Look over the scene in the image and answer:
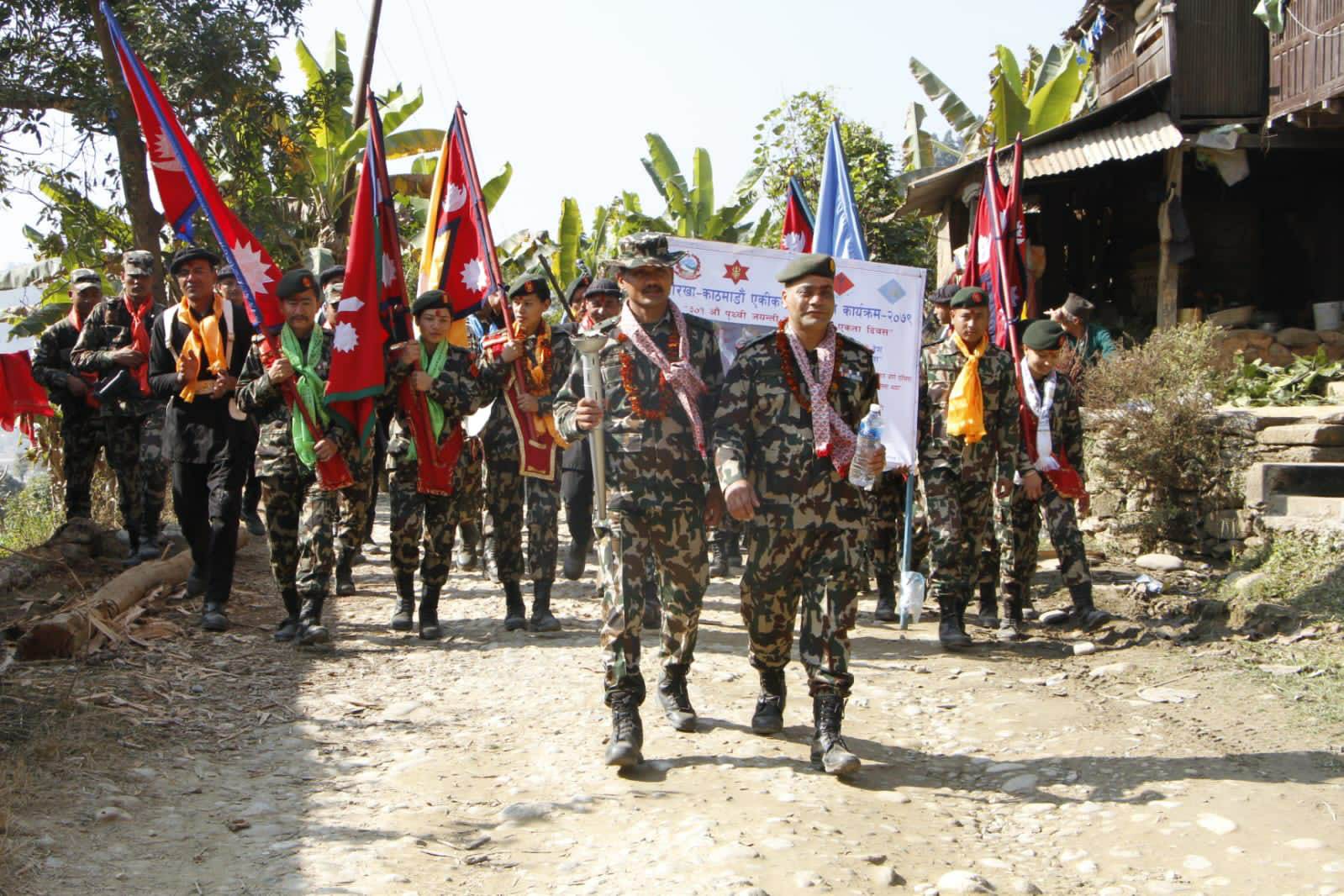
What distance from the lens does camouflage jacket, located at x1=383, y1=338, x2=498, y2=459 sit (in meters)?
7.48

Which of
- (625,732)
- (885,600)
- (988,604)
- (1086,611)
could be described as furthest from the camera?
(885,600)

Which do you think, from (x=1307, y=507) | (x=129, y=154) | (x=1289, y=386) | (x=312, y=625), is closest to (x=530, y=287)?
(x=312, y=625)

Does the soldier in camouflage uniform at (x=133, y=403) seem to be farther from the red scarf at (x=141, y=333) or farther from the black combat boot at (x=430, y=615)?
the black combat boot at (x=430, y=615)

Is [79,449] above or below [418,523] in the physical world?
above

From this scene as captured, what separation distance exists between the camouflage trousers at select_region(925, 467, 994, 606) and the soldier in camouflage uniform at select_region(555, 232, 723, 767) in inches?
96.8

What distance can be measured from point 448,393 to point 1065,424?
3875mm

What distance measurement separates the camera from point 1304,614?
24.6ft

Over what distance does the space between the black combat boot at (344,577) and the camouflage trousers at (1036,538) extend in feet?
15.0

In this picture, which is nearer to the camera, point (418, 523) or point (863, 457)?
point (863, 457)

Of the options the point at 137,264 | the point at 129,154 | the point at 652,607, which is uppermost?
Result: the point at 129,154

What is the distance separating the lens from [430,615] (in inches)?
301

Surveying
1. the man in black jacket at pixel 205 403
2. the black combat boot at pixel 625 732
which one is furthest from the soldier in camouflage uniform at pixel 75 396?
the black combat boot at pixel 625 732

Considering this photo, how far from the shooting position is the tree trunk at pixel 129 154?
10750 mm

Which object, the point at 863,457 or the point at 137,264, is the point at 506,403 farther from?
the point at 863,457
